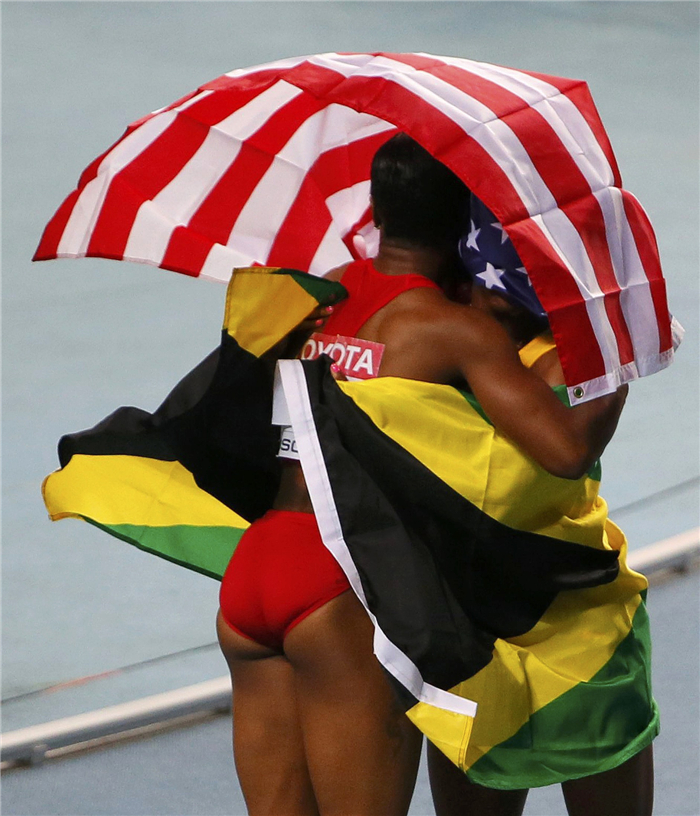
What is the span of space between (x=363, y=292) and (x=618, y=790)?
0.78 m

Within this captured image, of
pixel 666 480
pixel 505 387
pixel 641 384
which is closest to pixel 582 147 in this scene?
pixel 505 387

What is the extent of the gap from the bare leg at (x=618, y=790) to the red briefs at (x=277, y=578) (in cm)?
50

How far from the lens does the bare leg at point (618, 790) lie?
5.92ft

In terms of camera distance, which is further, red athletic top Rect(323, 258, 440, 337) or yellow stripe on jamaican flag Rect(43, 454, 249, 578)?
yellow stripe on jamaican flag Rect(43, 454, 249, 578)

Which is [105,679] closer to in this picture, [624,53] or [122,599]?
[122,599]

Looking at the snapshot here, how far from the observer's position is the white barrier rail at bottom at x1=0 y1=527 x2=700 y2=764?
8.82ft

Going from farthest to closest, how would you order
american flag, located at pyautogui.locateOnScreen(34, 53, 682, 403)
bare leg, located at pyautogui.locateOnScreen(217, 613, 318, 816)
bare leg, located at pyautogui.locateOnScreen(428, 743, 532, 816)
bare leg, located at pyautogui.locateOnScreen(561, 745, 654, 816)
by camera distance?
1. bare leg, located at pyautogui.locateOnScreen(428, 743, 532, 816)
2. bare leg, located at pyautogui.locateOnScreen(561, 745, 654, 816)
3. bare leg, located at pyautogui.locateOnScreen(217, 613, 318, 816)
4. american flag, located at pyautogui.locateOnScreen(34, 53, 682, 403)

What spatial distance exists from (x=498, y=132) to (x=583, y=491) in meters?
0.49

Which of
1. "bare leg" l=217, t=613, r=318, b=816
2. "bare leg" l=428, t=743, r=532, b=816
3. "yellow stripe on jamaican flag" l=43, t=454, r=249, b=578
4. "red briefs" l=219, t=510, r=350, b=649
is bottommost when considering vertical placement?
"bare leg" l=428, t=743, r=532, b=816

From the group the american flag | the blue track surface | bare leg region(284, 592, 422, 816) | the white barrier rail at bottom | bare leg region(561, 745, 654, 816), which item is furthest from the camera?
the blue track surface

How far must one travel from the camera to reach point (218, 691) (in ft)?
9.47

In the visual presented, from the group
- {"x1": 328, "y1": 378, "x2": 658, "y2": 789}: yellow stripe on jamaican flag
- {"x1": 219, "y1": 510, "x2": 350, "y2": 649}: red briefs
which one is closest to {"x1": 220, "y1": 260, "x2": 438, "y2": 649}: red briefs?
{"x1": 219, "y1": 510, "x2": 350, "y2": 649}: red briefs

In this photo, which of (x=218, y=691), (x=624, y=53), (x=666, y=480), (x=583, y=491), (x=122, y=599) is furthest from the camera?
(x=624, y=53)

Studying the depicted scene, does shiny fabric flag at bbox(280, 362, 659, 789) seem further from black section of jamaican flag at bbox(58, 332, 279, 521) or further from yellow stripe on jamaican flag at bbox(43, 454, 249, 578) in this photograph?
yellow stripe on jamaican flag at bbox(43, 454, 249, 578)
